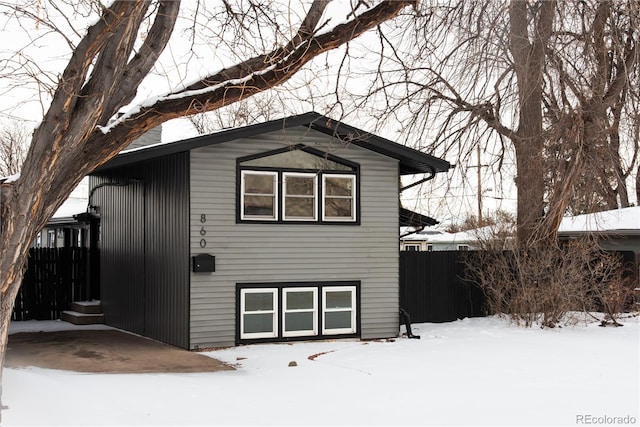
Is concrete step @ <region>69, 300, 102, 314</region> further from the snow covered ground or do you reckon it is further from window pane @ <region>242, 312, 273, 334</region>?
the snow covered ground

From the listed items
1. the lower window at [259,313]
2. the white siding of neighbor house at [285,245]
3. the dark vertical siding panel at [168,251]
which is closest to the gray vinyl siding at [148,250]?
the dark vertical siding panel at [168,251]

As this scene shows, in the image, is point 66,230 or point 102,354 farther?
point 66,230

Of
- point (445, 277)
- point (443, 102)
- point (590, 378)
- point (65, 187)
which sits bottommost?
point (590, 378)

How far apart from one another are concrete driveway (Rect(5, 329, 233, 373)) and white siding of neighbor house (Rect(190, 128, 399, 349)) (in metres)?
0.99

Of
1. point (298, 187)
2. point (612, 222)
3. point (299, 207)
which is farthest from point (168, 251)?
point (612, 222)

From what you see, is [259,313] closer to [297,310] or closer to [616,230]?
[297,310]

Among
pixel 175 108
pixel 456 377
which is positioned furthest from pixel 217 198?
pixel 175 108

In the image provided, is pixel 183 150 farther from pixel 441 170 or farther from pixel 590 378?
pixel 590 378

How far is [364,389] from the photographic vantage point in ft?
29.0

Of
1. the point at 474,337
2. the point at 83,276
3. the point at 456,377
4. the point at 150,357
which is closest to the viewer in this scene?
the point at 456,377

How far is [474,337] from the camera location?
1365cm

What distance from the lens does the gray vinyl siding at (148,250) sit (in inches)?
488

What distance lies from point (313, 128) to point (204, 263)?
325 centimetres

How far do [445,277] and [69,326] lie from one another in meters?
8.44
